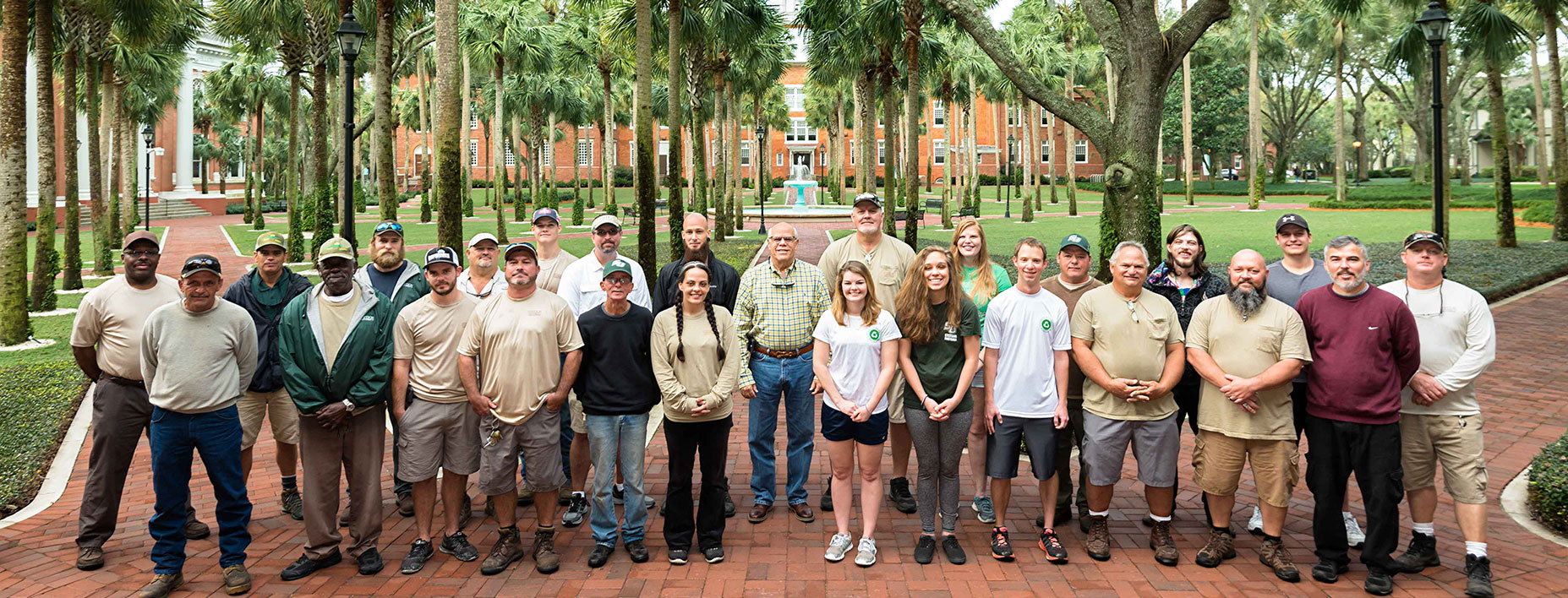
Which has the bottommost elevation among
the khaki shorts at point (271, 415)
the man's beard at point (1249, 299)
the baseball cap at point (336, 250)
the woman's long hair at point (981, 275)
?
the khaki shorts at point (271, 415)

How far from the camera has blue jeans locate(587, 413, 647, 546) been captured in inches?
203

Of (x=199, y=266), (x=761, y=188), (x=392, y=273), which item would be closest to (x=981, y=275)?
(x=392, y=273)

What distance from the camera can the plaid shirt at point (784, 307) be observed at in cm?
566

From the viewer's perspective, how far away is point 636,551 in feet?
17.0

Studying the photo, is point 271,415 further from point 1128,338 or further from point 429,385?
point 1128,338

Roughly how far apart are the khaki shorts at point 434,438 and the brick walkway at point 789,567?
20.4 inches

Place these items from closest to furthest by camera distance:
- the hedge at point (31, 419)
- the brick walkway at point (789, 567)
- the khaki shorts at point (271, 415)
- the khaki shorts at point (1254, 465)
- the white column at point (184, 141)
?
the brick walkway at point (789, 567) < the khaki shorts at point (1254, 465) < the khaki shorts at point (271, 415) < the hedge at point (31, 419) < the white column at point (184, 141)

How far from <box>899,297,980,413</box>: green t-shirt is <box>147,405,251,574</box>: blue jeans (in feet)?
11.4

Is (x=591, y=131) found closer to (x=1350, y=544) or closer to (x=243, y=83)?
(x=243, y=83)

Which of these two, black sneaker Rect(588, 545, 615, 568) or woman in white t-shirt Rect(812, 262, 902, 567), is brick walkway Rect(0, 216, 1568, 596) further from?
woman in white t-shirt Rect(812, 262, 902, 567)

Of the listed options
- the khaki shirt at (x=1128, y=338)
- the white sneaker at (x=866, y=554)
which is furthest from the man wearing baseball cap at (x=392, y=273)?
the khaki shirt at (x=1128, y=338)

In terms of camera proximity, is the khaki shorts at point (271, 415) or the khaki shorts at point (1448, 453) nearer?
the khaki shorts at point (1448, 453)

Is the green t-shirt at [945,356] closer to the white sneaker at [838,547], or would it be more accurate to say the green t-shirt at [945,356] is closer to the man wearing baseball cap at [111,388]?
the white sneaker at [838,547]

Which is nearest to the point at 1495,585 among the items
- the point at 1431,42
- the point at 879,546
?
the point at 879,546
